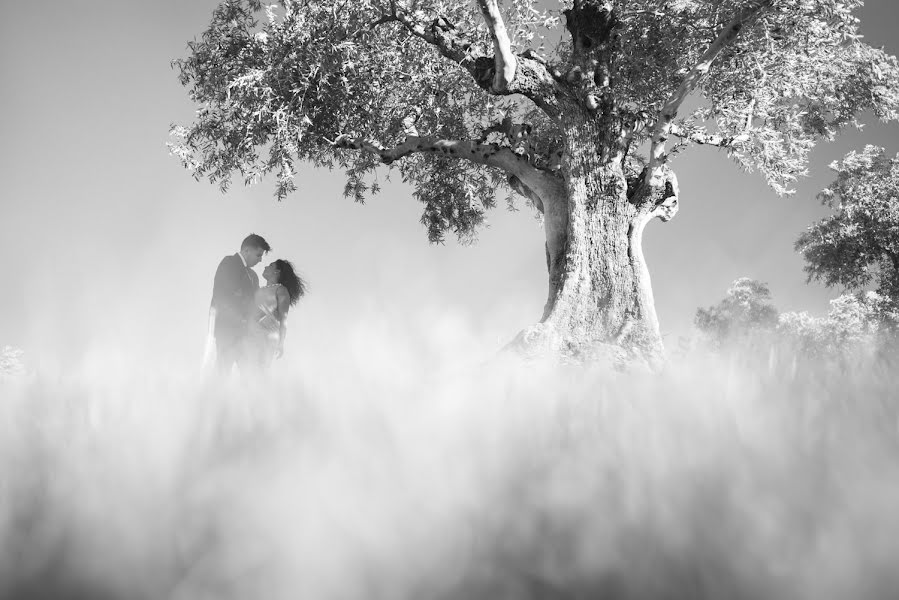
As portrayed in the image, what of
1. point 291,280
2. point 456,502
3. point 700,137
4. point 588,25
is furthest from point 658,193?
point 456,502

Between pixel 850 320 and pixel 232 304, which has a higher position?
pixel 850 320

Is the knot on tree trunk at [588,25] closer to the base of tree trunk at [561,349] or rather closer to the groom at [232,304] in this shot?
the base of tree trunk at [561,349]

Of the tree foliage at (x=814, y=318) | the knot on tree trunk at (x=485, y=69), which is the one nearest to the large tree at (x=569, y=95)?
the knot on tree trunk at (x=485, y=69)

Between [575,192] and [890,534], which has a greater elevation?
[575,192]

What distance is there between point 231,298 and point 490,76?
7.41 metres

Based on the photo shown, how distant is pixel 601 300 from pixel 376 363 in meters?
9.64

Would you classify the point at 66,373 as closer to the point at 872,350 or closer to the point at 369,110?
the point at 872,350

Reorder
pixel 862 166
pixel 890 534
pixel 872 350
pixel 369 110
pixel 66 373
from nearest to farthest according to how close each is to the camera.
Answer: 1. pixel 890 534
2. pixel 66 373
3. pixel 872 350
4. pixel 369 110
5. pixel 862 166

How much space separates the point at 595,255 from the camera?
11750mm

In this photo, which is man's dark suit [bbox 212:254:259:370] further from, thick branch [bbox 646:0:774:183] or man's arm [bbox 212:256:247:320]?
thick branch [bbox 646:0:774:183]

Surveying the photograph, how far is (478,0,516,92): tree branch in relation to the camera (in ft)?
31.0

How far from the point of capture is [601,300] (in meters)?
11.4

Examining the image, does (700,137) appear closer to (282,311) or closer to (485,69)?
(485,69)

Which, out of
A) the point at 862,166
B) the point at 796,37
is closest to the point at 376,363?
the point at 796,37
